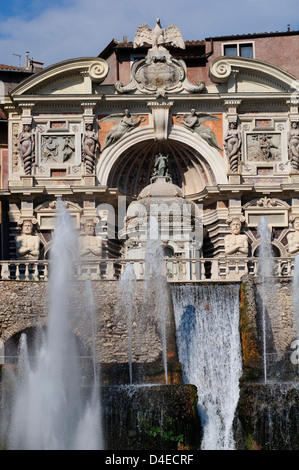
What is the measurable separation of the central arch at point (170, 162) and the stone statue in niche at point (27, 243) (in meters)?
3.05

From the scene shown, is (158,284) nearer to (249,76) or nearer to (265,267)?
(265,267)

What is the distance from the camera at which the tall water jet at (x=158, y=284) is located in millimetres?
32688

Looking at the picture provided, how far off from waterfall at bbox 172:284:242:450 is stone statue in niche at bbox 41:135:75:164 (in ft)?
28.5

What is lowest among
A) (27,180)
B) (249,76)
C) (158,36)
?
(27,180)

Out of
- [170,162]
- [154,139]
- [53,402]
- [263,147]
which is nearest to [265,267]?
[263,147]

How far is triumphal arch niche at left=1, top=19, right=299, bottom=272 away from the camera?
40594 millimetres

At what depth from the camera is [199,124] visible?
41.3 m

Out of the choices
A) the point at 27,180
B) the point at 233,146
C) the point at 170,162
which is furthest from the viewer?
the point at 170,162

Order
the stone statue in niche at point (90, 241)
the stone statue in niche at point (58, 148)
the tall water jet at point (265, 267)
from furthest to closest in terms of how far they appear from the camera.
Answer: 1. the stone statue in niche at point (58, 148)
2. the stone statue in niche at point (90, 241)
3. the tall water jet at point (265, 267)

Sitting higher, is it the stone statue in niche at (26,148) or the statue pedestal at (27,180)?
the stone statue in niche at (26,148)

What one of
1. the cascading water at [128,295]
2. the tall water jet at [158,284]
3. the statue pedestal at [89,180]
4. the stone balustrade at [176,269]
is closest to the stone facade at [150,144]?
the statue pedestal at [89,180]

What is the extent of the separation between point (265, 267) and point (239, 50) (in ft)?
39.8

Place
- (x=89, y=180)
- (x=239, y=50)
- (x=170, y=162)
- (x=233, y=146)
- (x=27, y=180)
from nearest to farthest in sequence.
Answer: (x=89, y=180) → (x=27, y=180) → (x=233, y=146) → (x=170, y=162) → (x=239, y=50)

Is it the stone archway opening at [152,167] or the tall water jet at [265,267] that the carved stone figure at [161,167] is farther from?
the tall water jet at [265,267]
